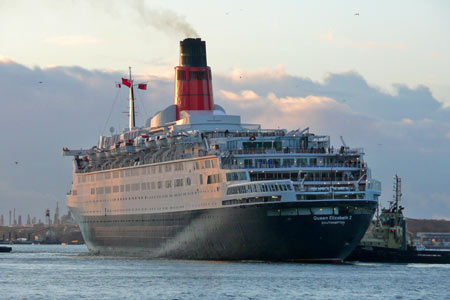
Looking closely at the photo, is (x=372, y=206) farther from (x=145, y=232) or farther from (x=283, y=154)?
(x=145, y=232)

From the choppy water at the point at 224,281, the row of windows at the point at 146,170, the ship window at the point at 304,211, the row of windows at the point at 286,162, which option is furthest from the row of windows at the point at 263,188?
the choppy water at the point at 224,281

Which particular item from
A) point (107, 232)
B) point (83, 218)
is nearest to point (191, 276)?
point (107, 232)

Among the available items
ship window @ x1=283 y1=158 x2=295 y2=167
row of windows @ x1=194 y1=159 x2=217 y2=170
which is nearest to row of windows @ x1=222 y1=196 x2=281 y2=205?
row of windows @ x1=194 y1=159 x2=217 y2=170

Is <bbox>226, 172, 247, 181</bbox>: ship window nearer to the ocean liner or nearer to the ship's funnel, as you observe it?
the ocean liner

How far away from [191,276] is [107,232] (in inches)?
1563

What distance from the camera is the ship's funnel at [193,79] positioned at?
11950cm

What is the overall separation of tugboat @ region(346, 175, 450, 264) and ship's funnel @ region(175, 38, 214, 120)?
23246 mm

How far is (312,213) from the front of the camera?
291ft

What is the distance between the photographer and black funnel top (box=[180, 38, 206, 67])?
119312mm

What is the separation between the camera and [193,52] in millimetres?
119562

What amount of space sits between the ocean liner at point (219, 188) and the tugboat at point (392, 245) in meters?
12.6

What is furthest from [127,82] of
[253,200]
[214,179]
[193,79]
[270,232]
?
[270,232]

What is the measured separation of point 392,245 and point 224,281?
125 feet

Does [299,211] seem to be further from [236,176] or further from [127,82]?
[127,82]
